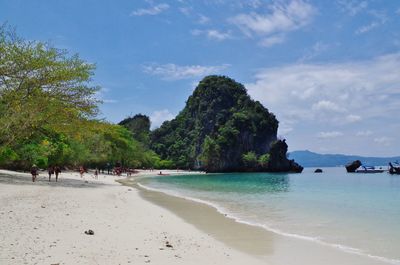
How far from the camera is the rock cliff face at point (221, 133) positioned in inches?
5340

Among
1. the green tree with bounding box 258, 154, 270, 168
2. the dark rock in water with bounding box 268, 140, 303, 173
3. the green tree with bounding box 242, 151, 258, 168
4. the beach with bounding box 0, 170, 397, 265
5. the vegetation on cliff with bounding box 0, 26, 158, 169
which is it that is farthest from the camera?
the green tree with bounding box 242, 151, 258, 168

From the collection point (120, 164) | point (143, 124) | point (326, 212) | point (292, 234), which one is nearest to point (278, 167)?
point (143, 124)

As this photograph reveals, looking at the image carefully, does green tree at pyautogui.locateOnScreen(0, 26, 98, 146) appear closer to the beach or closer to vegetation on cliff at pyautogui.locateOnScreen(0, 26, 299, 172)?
vegetation on cliff at pyautogui.locateOnScreen(0, 26, 299, 172)

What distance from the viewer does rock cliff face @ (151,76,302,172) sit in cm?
13562

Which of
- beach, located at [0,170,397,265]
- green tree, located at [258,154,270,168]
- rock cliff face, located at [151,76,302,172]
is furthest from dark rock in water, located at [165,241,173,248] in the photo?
green tree, located at [258,154,270,168]

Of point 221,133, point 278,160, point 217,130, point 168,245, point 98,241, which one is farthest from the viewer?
point 217,130

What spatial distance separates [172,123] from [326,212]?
153346 mm

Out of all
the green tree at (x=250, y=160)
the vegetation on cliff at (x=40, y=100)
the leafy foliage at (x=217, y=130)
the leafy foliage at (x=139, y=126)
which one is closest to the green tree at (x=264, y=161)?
the green tree at (x=250, y=160)

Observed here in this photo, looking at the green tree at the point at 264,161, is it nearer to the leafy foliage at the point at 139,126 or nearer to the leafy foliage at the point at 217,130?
the leafy foliage at the point at 217,130

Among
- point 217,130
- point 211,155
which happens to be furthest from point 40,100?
point 217,130

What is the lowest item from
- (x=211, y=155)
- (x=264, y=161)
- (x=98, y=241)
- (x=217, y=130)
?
(x=98, y=241)

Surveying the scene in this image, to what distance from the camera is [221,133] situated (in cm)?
13975

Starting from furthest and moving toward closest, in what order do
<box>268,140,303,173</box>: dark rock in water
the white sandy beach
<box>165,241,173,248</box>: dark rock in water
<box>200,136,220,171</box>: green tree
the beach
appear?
<box>268,140,303,173</box>: dark rock in water
<box>200,136,220,171</box>: green tree
<box>165,241,173,248</box>: dark rock in water
the beach
the white sandy beach

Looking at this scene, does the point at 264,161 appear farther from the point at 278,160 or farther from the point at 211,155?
the point at 211,155
